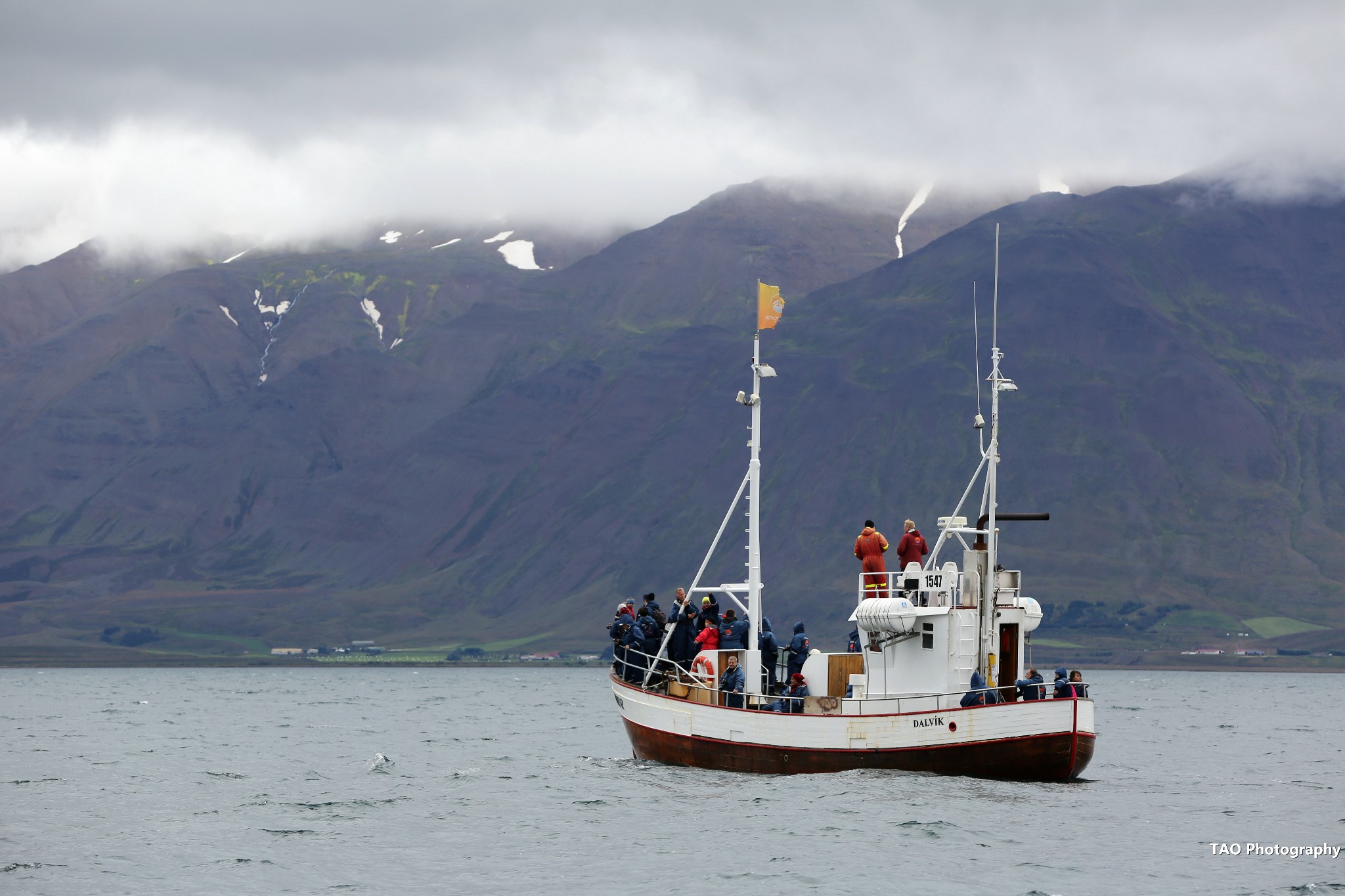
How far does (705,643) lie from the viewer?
59906mm

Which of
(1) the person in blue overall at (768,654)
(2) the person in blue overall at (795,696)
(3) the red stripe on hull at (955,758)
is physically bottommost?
(3) the red stripe on hull at (955,758)

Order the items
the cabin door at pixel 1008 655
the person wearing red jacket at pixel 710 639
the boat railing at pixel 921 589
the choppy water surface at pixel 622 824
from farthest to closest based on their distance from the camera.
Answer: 1. the person wearing red jacket at pixel 710 639
2. the cabin door at pixel 1008 655
3. the boat railing at pixel 921 589
4. the choppy water surface at pixel 622 824

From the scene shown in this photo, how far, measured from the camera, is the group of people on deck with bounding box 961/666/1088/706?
5384 cm

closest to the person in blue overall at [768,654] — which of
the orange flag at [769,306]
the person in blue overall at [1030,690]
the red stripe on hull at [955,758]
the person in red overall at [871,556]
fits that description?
the red stripe on hull at [955,758]

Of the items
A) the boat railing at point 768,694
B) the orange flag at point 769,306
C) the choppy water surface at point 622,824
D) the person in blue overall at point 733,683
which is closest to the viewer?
the choppy water surface at point 622,824

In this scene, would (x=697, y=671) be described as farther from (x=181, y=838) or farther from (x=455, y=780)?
(x=181, y=838)

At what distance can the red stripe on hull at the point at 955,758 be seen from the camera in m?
53.8

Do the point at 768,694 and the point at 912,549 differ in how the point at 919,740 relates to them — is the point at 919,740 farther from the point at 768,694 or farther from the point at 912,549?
the point at 768,694

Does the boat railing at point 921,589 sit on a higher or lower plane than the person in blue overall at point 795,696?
higher

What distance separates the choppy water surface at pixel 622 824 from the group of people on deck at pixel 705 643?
3068 mm

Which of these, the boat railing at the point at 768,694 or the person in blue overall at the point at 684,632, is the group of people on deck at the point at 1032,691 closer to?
the boat railing at the point at 768,694

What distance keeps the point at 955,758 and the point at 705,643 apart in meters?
9.94

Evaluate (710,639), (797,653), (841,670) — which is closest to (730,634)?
(710,639)

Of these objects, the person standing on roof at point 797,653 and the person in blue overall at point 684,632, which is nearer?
the person standing on roof at point 797,653
